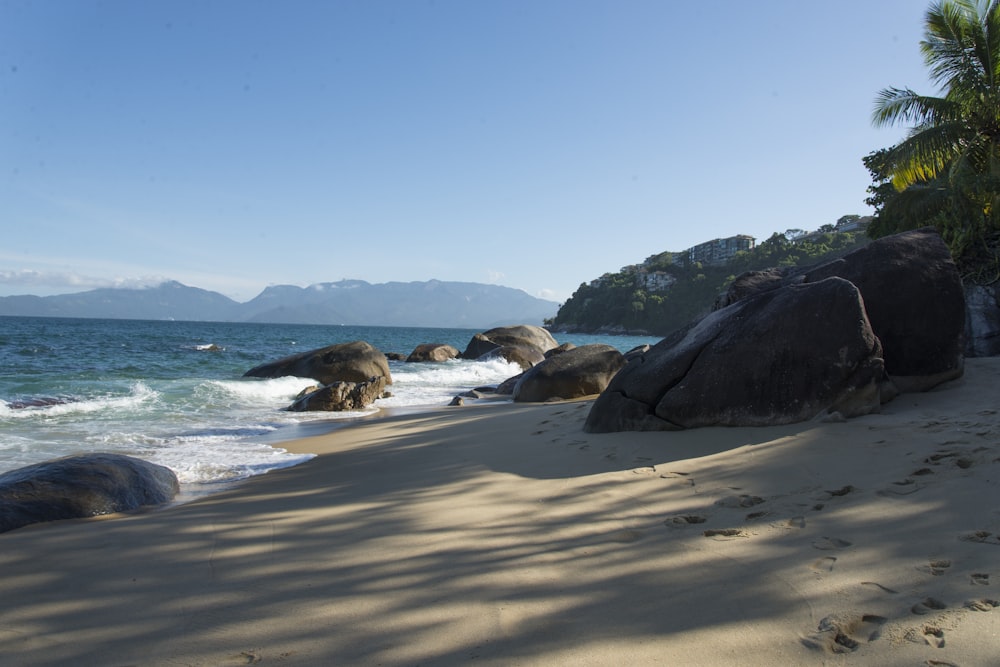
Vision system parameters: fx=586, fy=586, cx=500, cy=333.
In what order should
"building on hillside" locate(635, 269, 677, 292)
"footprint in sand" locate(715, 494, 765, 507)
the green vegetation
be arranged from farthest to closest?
1. "building on hillside" locate(635, 269, 677, 292)
2. the green vegetation
3. "footprint in sand" locate(715, 494, 765, 507)

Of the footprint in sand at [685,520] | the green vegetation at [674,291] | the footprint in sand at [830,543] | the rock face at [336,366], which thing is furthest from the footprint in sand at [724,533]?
the green vegetation at [674,291]

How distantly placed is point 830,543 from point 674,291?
3236 inches

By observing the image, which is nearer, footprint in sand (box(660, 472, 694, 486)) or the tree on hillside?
footprint in sand (box(660, 472, 694, 486))

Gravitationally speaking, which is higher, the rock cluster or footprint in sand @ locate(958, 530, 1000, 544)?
the rock cluster

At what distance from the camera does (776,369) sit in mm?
4988

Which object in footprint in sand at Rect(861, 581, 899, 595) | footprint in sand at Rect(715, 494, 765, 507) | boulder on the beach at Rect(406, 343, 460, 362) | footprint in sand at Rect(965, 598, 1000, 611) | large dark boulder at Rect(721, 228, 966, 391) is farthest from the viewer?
boulder on the beach at Rect(406, 343, 460, 362)

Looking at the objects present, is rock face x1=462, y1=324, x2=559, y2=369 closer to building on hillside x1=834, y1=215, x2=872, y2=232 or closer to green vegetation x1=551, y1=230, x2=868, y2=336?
green vegetation x1=551, y1=230, x2=868, y2=336

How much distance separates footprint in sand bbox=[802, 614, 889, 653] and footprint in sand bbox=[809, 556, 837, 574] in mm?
362

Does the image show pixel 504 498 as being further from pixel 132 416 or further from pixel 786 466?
pixel 132 416

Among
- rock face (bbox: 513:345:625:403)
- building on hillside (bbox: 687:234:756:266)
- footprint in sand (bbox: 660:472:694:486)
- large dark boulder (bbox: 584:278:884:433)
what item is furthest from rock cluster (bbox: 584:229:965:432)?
building on hillside (bbox: 687:234:756:266)

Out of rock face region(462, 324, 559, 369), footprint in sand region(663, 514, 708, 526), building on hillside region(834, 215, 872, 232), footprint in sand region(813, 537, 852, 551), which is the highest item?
building on hillside region(834, 215, 872, 232)

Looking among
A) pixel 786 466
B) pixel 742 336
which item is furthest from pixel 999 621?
pixel 742 336

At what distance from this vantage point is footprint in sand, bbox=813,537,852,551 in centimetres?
276

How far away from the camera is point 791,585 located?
97.2 inches
